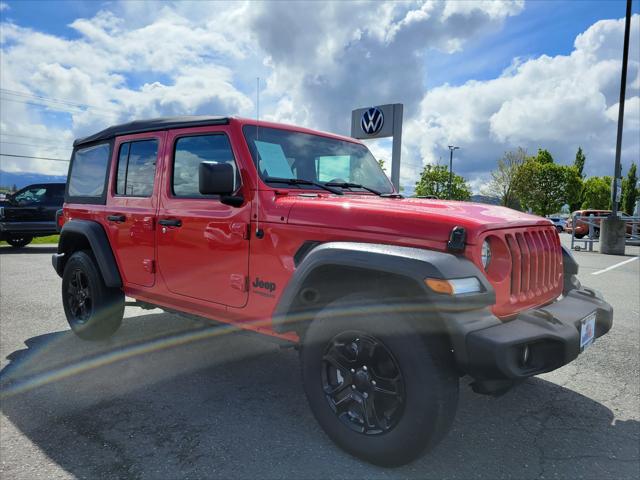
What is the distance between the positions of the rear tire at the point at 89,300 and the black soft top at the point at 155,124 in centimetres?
112

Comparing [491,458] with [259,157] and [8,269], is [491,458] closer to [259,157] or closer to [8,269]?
[259,157]

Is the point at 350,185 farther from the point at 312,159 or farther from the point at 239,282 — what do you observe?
the point at 239,282

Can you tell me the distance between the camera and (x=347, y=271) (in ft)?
8.36

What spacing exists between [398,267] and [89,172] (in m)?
3.54

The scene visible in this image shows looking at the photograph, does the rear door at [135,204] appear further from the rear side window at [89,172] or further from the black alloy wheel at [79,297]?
the black alloy wheel at [79,297]

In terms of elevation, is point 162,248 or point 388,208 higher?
point 388,208

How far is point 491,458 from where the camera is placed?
2453 mm

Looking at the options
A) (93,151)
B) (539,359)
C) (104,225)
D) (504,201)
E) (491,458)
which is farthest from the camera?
(504,201)

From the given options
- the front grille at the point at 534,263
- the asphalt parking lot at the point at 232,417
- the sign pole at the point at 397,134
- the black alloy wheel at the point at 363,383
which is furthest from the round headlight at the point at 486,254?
the sign pole at the point at 397,134

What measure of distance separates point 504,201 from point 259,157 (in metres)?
41.7

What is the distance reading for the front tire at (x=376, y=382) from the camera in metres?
2.14

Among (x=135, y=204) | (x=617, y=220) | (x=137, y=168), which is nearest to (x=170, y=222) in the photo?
(x=135, y=204)

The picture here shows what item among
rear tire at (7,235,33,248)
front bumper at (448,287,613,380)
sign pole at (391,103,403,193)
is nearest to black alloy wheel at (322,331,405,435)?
front bumper at (448,287,613,380)

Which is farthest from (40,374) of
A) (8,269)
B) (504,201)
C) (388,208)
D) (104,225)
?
(504,201)
